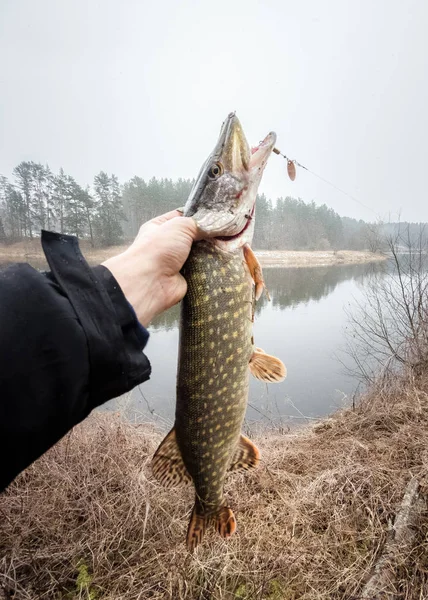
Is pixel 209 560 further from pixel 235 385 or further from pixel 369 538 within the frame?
pixel 235 385

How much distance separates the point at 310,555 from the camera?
8.67 feet

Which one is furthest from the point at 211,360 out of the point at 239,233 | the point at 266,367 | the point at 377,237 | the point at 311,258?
the point at 311,258

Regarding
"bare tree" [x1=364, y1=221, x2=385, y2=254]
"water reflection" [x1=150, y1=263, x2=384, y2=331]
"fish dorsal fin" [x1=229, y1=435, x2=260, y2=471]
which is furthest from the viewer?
"water reflection" [x1=150, y1=263, x2=384, y2=331]

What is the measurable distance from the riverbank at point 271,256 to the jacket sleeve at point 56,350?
702 inches

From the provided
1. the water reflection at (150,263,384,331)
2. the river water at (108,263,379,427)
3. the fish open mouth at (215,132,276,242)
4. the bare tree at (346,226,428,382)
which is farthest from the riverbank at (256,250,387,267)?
the fish open mouth at (215,132,276,242)

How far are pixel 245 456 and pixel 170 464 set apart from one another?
1.36ft

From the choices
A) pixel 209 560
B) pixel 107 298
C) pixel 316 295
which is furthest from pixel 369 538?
pixel 316 295

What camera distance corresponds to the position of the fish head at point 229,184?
163 centimetres

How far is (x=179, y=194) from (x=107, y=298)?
31.5 meters

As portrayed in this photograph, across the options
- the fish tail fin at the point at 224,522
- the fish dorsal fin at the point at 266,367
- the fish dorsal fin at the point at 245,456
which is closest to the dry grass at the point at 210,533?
the fish tail fin at the point at 224,522

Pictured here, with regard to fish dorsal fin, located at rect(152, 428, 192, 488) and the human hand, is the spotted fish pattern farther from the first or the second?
the human hand

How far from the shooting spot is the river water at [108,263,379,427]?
720 centimetres

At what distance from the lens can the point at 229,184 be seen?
1639 millimetres

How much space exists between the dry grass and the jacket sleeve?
2.17m
